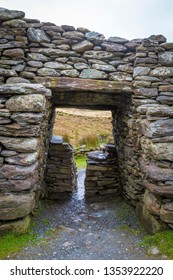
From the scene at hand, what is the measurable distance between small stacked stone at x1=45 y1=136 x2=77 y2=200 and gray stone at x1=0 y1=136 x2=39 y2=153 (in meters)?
3.75

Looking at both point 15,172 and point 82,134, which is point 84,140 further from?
point 15,172

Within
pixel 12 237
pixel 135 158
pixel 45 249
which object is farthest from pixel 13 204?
pixel 135 158

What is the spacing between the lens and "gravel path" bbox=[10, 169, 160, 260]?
3738 mm

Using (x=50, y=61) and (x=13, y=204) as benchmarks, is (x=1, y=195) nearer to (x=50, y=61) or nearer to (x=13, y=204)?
(x=13, y=204)

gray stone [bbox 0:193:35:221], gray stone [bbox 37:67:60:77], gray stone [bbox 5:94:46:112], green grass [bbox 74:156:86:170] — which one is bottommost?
green grass [bbox 74:156:86:170]

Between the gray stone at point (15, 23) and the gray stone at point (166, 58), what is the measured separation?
309 centimetres

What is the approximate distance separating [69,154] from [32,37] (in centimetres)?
391

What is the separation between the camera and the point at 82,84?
5438 mm

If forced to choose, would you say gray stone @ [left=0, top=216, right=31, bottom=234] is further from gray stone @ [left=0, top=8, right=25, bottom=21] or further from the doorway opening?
gray stone @ [left=0, top=8, right=25, bottom=21]

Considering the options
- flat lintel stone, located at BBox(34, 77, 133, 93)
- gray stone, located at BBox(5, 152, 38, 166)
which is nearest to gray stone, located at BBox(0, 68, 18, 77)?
flat lintel stone, located at BBox(34, 77, 133, 93)

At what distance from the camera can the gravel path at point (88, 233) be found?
3738 mm

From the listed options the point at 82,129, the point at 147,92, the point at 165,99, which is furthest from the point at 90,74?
the point at 82,129

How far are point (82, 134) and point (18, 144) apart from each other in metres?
13.8

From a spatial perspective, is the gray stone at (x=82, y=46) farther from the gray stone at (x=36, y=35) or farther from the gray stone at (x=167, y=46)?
the gray stone at (x=167, y=46)
